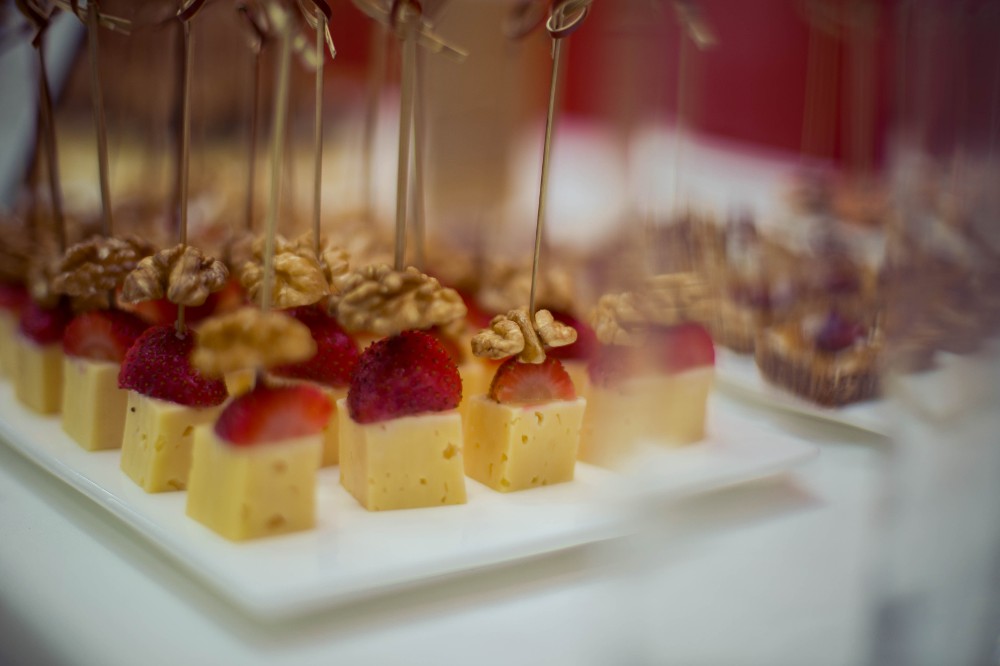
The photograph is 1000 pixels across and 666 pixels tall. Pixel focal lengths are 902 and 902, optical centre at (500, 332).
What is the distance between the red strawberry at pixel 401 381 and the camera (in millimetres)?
834

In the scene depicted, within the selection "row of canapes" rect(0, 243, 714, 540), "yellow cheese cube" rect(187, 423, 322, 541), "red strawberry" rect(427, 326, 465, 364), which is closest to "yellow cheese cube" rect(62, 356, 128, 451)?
"row of canapes" rect(0, 243, 714, 540)

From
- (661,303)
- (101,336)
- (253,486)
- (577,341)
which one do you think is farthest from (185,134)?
(661,303)

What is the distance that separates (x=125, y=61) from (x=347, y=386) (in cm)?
129

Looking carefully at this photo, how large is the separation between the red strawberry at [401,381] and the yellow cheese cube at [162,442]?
0.15 meters

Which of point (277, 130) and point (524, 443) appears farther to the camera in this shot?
point (524, 443)

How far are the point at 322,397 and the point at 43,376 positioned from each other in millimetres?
475

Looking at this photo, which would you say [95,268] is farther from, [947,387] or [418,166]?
Answer: [947,387]

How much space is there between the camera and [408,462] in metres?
0.84

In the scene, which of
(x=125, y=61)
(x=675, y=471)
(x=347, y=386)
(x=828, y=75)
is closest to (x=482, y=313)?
(x=347, y=386)

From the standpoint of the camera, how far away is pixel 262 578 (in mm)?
663

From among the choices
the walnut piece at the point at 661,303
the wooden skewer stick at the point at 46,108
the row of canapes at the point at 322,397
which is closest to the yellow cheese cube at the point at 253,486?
the row of canapes at the point at 322,397

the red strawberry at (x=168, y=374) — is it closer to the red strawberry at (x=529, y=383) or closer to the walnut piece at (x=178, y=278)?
the walnut piece at (x=178, y=278)

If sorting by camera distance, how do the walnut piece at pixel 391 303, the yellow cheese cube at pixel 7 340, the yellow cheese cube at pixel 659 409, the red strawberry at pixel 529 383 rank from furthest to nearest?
the yellow cheese cube at pixel 7 340 → the red strawberry at pixel 529 383 → the walnut piece at pixel 391 303 → the yellow cheese cube at pixel 659 409

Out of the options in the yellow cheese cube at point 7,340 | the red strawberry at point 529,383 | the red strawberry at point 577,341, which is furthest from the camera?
the yellow cheese cube at point 7,340
